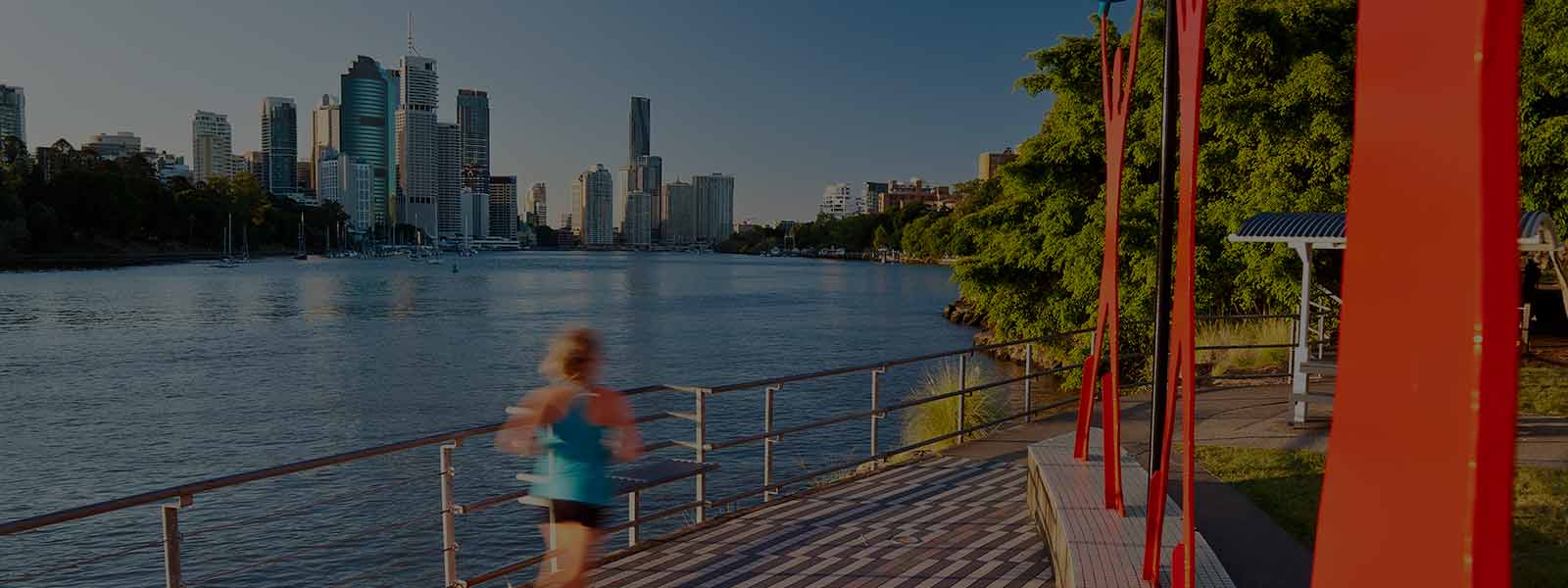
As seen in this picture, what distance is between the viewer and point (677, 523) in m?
14.6

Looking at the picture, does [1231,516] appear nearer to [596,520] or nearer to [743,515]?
[743,515]

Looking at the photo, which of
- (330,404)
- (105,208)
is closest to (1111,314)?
(330,404)

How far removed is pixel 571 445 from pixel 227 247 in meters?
154

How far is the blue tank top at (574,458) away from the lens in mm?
5434

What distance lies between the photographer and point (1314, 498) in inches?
325

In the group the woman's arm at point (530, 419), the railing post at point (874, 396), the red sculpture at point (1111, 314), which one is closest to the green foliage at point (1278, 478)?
the red sculpture at point (1111, 314)

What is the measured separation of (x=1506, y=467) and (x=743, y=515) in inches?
259

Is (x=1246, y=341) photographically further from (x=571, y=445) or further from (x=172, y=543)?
(x=172, y=543)

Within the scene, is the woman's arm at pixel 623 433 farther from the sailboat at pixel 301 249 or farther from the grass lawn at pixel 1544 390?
the sailboat at pixel 301 249

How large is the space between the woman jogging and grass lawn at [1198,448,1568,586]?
4.66 metres

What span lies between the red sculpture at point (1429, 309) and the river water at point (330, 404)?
4157 millimetres

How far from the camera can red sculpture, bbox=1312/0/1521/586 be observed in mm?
1839

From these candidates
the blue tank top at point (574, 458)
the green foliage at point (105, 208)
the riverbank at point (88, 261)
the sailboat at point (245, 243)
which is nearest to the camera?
the blue tank top at point (574, 458)

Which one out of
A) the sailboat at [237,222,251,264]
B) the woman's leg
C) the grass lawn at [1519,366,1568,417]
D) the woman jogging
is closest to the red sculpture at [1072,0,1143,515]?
the woman jogging
